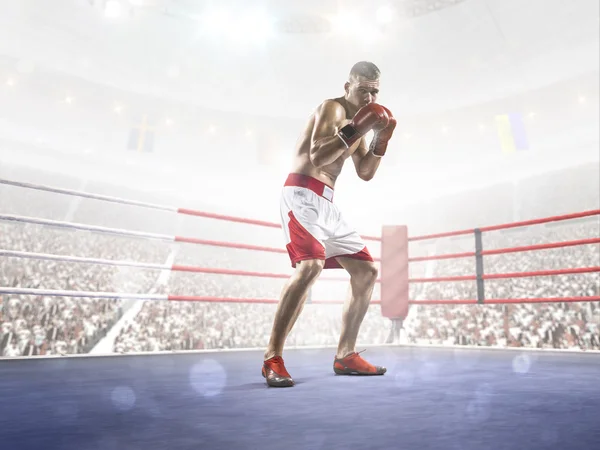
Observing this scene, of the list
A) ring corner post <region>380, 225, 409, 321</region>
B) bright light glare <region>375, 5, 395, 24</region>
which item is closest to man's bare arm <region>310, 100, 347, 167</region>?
ring corner post <region>380, 225, 409, 321</region>

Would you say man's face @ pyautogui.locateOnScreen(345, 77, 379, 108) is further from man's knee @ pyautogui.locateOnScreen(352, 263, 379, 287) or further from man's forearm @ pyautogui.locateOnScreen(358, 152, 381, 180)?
man's knee @ pyautogui.locateOnScreen(352, 263, 379, 287)

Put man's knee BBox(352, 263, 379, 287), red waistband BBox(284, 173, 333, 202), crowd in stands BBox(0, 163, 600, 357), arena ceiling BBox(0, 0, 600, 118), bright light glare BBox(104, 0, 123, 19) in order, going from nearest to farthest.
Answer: red waistband BBox(284, 173, 333, 202) < man's knee BBox(352, 263, 379, 287) < crowd in stands BBox(0, 163, 600, 357) < bright light glare BBox(104, 0, 123, 19) < arena ceiling BBox(0, 0, 600, 118)

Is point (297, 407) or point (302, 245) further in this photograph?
point (302, 245)

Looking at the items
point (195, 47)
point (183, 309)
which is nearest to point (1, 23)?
point (195, 47)

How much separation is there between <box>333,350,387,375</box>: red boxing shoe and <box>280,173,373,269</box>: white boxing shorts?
1.21 ft

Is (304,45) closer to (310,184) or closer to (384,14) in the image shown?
(384,14)

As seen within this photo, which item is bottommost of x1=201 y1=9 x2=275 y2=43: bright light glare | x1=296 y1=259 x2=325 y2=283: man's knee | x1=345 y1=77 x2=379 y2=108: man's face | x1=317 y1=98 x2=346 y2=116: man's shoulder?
x1=296 y1=259 x2=325 y2=283: man's knee

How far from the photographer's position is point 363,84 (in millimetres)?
1684

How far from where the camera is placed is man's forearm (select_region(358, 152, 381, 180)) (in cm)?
181

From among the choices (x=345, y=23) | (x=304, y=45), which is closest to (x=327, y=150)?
(x=345, y=23)

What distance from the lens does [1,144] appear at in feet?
A: 48.8

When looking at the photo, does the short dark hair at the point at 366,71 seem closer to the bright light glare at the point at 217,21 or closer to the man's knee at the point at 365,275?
the man's knee at the point at 365,275

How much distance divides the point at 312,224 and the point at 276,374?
0.48 metres

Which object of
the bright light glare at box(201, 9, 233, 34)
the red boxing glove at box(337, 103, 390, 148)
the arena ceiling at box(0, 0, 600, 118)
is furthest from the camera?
the bright light glare at box(201, 9, 233, 34)
